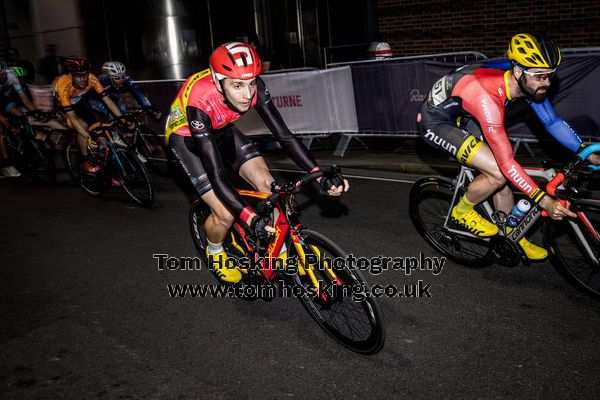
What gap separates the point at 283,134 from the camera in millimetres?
4539

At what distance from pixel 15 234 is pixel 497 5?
1056cm

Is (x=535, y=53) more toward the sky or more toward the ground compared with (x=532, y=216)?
more toward the sky

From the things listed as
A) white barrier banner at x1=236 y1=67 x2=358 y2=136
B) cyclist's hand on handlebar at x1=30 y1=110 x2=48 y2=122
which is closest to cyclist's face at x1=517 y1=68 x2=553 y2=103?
white barrier banner at x1=236 y1=67 x2=358 y2=136

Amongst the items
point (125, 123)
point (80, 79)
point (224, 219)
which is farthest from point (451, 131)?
point (80, 79)

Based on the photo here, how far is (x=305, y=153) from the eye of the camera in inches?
175

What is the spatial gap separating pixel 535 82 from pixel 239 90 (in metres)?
2.29

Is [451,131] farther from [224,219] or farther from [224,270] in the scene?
[224,270]

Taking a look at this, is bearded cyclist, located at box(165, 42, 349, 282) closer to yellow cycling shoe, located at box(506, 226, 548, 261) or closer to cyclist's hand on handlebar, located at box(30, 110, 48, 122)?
yellow cycling shoe, located at box(506, 226, 548, 261)

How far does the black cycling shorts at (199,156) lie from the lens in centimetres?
473

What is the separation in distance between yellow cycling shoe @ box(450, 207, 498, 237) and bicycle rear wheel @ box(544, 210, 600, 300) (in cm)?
53

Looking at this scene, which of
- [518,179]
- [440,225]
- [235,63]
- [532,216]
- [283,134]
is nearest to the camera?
[235,63]

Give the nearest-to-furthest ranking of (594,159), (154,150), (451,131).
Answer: (594,159) → (451,131) → (154,150)

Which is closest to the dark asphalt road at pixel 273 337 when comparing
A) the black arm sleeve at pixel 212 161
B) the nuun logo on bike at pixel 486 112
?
Answer: the black arm sleeve at pixel 212 161

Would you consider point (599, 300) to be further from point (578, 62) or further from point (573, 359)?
point (578, 62)
